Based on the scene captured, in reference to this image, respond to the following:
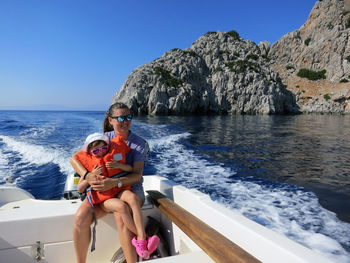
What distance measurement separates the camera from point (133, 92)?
52.4 metres

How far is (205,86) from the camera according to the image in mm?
61438

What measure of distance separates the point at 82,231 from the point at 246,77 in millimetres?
63562

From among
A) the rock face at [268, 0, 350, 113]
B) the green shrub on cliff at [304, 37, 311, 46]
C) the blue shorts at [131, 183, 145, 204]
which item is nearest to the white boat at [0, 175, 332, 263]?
the blue shorts at [131, 183, 145, 204]

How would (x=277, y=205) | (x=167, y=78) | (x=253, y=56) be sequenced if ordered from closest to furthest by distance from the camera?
(x=277, y=205), (x=167, y=78), (x=253, y=56)

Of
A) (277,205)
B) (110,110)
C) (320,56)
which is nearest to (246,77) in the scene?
(320,56)

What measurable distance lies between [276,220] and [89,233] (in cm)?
378

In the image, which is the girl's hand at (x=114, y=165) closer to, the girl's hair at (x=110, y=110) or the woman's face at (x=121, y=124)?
the woman's face at (x=121, y=124)

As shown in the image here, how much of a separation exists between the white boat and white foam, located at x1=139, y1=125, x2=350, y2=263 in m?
2.46

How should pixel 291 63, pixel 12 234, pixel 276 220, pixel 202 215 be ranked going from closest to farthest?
pixel 12 234 → pixel 202 215 → pixel 276 220 → pixel 291 63

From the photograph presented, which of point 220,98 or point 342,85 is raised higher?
point 342,85

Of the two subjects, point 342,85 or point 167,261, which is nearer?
point 167,261

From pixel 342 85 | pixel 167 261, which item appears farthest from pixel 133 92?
pixel 342 85

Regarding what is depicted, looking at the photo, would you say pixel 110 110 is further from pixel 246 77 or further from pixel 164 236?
pixel 246 77

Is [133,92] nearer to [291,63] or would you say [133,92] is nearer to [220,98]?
[220,98]
